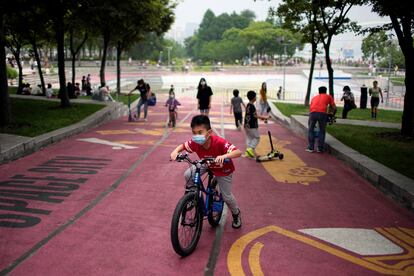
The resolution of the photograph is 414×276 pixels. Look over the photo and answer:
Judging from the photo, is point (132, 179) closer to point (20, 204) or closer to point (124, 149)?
point (20, 204)

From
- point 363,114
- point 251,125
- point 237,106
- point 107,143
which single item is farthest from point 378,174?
point 363,114

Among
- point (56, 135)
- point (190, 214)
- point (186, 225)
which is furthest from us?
point (56, 135)

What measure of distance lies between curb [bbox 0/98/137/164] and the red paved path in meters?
0.30

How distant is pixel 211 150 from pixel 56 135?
8.73 m

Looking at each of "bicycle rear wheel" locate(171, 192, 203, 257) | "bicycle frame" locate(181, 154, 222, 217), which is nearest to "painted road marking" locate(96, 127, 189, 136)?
"bicycle frame" locate(181, 154, 222, 217)

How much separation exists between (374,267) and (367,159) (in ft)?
17.4

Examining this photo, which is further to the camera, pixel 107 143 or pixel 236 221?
pixel 107 143

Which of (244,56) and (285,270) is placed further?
(244,56)

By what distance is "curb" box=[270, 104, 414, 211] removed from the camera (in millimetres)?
7201

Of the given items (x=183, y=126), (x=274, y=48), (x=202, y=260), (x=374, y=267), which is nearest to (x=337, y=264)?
(x=374, y=267)

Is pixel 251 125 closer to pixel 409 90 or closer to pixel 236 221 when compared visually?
pixel 236 221

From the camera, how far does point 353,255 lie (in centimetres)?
526

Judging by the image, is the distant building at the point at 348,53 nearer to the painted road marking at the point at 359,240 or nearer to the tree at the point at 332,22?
the tree at the point at 332,22

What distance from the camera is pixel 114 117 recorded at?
21.4 m
